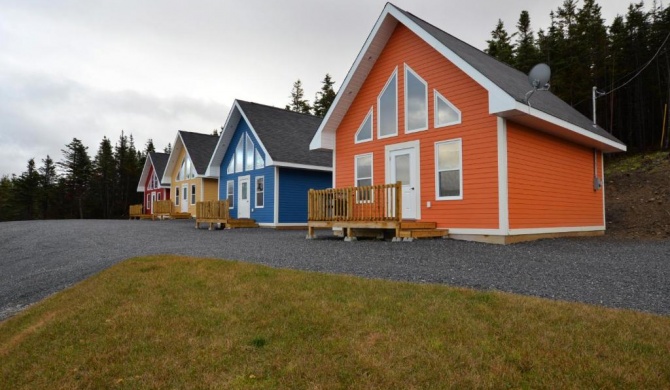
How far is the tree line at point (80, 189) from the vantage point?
53531 mm

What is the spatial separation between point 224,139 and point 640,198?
69.2ft

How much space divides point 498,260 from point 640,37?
3408cm

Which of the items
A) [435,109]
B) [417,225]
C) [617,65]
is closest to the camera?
[417,225]

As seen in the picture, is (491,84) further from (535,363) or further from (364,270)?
(535,363)

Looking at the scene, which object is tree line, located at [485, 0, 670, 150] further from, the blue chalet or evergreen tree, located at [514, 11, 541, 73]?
the blue chalet

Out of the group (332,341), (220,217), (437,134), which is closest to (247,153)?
(220,217)

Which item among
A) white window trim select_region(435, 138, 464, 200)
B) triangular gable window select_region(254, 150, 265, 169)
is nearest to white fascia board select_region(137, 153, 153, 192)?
triangular gable window select_region(254, 150, 265, 169)

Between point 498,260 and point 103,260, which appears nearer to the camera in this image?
point 498,260

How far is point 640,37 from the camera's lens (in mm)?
32094

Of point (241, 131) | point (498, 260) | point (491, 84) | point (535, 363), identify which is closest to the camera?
point (535, 363)

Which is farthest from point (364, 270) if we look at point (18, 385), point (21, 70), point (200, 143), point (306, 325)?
point (21, 70)

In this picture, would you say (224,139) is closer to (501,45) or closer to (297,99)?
(501,45)

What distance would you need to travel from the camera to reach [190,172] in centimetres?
3203

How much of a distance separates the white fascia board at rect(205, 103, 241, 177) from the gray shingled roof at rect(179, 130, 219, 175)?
468 cm
